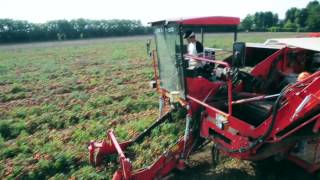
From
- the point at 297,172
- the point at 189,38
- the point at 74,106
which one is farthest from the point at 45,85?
the point at 297,172

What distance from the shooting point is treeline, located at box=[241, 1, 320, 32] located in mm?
57250

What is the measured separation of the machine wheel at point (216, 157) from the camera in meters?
5.39

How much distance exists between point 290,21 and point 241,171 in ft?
238

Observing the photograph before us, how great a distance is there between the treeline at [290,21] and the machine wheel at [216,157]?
5066cm

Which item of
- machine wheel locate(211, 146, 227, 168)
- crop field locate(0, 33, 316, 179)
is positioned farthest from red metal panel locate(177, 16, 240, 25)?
machine wheel locate(211, 146, 227, 168)

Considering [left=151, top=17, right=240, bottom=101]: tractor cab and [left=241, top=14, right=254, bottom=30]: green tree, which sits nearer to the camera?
[left=151, top=17, right=240, bottom=101]: tractor cab

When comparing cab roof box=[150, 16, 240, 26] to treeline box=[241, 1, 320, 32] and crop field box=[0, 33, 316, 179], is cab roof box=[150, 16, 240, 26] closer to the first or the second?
crop field box=[0, 33, 316, 179]

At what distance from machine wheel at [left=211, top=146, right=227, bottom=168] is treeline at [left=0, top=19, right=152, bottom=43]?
5059 centimetres

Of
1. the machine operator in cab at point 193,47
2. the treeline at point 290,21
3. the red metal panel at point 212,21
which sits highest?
the red metal panel at point 212,21

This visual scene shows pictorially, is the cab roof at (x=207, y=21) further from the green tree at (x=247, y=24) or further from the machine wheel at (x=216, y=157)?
the green tree at (x=247, y=24)

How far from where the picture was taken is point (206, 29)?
19.0 ft

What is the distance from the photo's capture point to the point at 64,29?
5956 centimetres

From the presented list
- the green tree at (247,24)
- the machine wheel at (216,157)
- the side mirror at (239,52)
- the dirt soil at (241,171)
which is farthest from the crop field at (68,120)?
the green tree at (247,24)

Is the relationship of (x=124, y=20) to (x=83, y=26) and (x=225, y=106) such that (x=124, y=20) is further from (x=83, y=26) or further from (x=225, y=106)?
(x=225, y=106)
